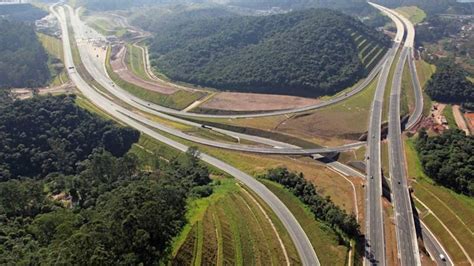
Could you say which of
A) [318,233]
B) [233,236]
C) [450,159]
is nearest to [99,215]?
[233,236]

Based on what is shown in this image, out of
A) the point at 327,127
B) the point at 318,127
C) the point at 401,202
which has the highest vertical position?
the point at 401,202

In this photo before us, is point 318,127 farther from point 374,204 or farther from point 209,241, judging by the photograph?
point 209,241

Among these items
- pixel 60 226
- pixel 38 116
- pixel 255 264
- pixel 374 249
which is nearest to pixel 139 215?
pixel 60 226

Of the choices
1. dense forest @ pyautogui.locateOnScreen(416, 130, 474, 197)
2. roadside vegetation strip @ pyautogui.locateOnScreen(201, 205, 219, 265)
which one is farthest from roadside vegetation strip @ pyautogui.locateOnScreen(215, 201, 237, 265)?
dense forest @ pyautogui.locateOnScreen(416, 130, 474, 197)

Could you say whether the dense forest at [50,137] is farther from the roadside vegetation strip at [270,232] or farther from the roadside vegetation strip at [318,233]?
the roadside vegetation strip at [318,233]

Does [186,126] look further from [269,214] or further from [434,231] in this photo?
[434,231]

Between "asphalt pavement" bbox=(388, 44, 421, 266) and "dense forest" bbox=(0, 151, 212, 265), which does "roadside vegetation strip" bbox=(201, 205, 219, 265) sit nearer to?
"dense forest" bbox=(0, 151, 212, 265)

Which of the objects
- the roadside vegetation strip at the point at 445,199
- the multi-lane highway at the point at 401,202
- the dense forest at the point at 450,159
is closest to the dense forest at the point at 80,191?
the multi-lane highway at the point at 401,202

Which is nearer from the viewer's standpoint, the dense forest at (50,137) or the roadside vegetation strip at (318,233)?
the roadside vegetation strip at (318,233)
